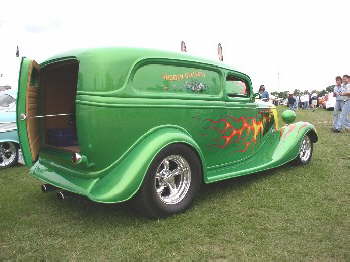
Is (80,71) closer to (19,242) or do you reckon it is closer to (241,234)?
(19,242)

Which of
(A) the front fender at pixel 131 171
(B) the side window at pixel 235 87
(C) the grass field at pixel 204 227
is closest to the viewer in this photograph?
(C) the grass field at pixel 204 227

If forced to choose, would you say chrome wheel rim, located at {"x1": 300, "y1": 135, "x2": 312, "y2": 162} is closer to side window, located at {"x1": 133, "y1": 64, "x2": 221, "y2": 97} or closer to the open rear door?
side window, located at {"x1": 133, "y1": 64, "x2": 221, "y2": 97}

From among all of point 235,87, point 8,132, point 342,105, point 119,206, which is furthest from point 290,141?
point 342,105

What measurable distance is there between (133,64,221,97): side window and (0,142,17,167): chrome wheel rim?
4.24m

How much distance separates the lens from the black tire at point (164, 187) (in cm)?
374

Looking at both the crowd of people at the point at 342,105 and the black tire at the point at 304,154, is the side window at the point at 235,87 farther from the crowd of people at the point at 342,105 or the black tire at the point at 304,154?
the crowd of people at the point at 342,105

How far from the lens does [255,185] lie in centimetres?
516

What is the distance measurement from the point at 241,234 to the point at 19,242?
2199mm

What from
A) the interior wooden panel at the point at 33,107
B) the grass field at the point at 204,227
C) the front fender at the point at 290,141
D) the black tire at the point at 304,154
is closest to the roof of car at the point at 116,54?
the interior wooden panel at the point at 33,107

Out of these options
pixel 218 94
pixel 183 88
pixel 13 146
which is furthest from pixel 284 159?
pixel 13 146

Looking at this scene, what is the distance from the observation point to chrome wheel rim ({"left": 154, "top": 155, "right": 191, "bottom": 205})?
13.3 ft

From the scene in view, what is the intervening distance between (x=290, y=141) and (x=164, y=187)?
2784 mm

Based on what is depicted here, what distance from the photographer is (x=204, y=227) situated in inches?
146

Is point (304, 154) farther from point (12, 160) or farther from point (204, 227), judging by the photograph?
point (12, 160)
